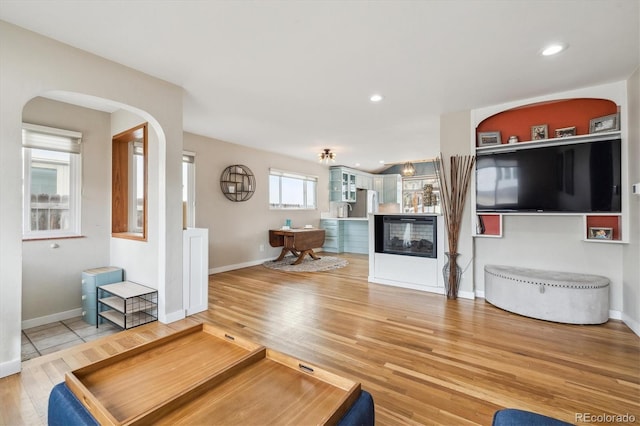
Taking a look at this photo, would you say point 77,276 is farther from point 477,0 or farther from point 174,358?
point 477,0

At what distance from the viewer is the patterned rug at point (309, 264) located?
5422 millimetres

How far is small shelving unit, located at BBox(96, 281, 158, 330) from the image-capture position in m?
2.85

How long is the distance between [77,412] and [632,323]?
13.6ft

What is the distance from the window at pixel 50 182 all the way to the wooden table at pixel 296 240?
334 cm

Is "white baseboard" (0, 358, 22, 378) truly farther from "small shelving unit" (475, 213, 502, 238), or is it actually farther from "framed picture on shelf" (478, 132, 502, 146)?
"framed picture on shelf" (478, 132, 502, 146)

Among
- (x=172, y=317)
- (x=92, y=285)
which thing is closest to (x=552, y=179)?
(x=172, y=317)

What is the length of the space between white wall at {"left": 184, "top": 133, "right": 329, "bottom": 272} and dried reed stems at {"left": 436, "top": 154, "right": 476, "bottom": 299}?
3687 millimetres

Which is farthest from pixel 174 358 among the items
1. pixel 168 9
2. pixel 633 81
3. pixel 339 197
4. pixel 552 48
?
pixel 339 197

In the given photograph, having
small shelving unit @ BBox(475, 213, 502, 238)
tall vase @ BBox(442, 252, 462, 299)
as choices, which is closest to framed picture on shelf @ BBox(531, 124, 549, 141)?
small shelving unit @ BBox(475, 213, 502, 238)

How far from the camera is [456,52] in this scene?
2.34 meters

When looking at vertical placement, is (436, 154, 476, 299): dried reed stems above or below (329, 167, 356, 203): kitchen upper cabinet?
below

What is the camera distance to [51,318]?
3.08 m

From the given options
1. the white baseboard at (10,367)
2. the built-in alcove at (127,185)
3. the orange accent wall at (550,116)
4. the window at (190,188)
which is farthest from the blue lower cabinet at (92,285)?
the orange accent wall at (550,116)

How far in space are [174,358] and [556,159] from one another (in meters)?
3.99
